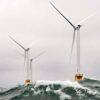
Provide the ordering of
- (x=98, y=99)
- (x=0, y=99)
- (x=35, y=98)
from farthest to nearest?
(x=0, y=99) → (x=35, y=98) → (x=98, y=99)

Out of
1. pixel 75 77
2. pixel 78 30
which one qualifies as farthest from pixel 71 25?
pixel 75 77

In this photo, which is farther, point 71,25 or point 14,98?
point 71,25

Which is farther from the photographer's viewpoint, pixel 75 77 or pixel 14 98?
pixel 75 77

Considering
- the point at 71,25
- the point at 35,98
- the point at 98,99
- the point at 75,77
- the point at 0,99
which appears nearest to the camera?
the point at 98,99

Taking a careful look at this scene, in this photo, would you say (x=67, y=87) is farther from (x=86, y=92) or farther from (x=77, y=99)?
(x=77, y=99)

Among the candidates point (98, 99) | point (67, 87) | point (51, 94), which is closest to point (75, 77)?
point (67, 87)

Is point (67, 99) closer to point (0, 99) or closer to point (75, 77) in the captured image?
point (0, 99)

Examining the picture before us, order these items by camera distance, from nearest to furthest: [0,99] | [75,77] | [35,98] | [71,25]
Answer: [35,98], [0,99], [71,25], [75,77]

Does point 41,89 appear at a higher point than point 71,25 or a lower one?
lower

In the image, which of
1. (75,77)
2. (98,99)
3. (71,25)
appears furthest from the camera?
(75,77)
